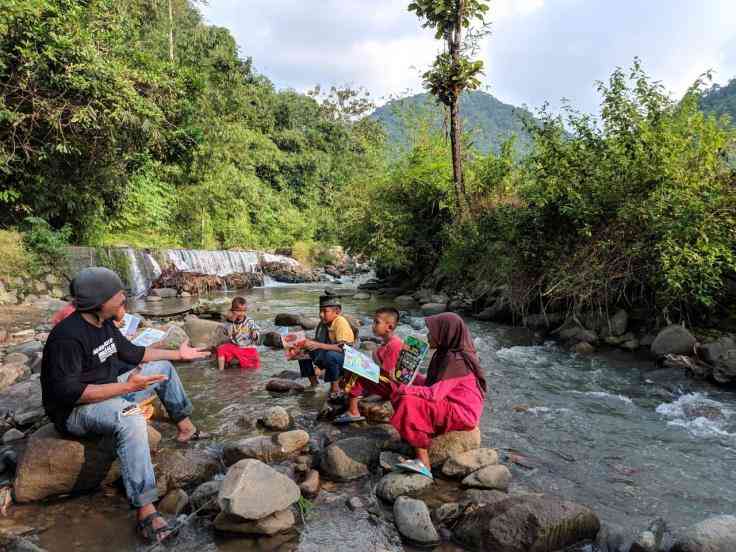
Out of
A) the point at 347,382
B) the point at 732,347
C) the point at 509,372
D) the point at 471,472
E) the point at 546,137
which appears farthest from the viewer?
the point at 546,137

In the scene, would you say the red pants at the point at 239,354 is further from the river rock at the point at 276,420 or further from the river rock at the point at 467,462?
the river rock at the point at 467,462

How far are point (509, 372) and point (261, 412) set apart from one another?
182 inches

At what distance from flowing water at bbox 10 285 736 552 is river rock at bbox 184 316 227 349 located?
1.17 metres

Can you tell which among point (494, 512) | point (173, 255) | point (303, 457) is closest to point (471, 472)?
point (494, 512)

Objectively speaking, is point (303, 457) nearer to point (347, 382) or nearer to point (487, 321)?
point (347, 382)

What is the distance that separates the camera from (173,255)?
20109mm

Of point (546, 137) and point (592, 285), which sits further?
point (546, 137)

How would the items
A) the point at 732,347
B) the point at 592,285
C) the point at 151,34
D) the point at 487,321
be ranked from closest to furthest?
the point at 732,347 → the point at 592,285 → the point at 487,321 → the point at 151,34

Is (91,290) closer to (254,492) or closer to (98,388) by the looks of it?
(98,388)

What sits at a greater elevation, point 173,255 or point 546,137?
point 546,137

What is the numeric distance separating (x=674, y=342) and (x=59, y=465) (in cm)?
915

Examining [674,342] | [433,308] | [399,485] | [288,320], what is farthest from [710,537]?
[433,308]

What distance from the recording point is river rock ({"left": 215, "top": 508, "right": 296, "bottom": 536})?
315 cm

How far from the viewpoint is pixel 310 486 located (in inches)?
150
